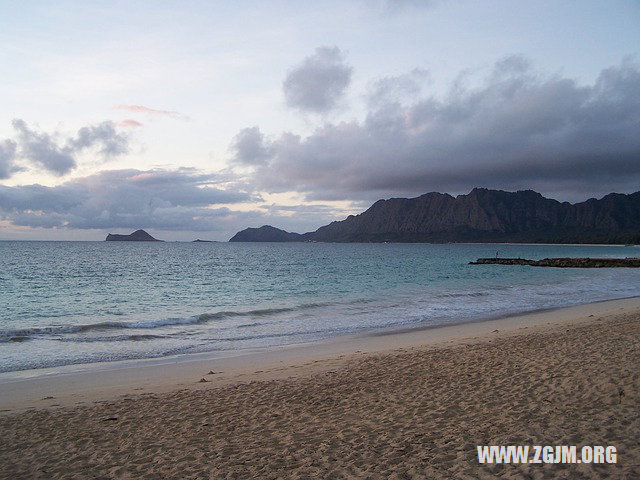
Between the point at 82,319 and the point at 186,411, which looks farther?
the point at 82,319

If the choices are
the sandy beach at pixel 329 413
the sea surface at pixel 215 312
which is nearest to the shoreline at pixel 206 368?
the sandy beach at pixel 329 413

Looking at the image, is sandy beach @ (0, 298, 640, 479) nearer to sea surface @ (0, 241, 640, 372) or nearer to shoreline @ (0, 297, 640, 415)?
shoreline @ (0, 297, 640, 415)

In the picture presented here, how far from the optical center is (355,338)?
16.7m

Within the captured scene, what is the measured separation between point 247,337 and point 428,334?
7167 millimetres

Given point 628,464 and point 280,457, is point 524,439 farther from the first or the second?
point 280,457

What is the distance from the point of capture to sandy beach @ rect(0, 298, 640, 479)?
5.78m

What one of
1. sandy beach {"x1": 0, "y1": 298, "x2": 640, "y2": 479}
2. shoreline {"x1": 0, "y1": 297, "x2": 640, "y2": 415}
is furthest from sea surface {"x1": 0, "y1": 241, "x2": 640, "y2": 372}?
sandy beach {"x1": 0, "y1": 298, "x2": 640, "y2": 479}

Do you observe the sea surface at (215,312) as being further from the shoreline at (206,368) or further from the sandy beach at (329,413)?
the sandy beach at (329,413)

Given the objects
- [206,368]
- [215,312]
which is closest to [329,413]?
[206,368]

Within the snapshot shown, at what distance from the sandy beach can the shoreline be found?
7 centimetres

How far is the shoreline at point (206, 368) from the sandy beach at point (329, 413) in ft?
0.23

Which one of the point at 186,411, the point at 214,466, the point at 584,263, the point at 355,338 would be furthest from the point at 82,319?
the point at 584,263

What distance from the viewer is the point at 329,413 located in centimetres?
781

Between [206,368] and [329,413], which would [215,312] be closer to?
[206,368]
